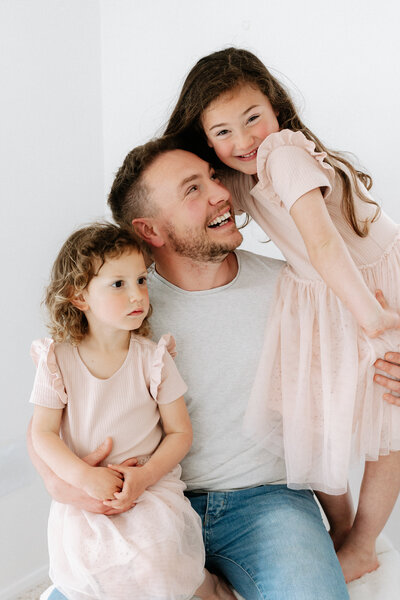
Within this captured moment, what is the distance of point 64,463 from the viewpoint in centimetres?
128

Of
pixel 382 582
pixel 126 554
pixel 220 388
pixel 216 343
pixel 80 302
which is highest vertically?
pixel 80 302

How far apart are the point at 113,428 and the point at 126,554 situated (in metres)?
0.27

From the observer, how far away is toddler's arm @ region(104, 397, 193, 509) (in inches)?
49.2

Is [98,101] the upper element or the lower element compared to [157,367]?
upper

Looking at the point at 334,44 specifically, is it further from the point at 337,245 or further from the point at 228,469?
the point at 228,469

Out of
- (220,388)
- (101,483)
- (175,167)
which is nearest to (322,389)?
(220,388)

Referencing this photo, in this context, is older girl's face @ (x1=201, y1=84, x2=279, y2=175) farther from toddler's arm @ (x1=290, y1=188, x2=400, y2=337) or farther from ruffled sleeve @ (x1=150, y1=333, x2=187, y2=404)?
ruffled sleeve @ (x1=150, y1=333, x2=187, y2=404)

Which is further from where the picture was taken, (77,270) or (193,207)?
(193,207)

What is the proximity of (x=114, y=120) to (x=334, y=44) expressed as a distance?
96cm

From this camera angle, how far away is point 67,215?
2357 millimetres

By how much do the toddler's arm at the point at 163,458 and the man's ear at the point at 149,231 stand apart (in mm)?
457

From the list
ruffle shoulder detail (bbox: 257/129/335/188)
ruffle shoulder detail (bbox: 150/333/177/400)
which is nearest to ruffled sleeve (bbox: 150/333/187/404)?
ruffle shoulder detail (bbox: 150/333/177/400)

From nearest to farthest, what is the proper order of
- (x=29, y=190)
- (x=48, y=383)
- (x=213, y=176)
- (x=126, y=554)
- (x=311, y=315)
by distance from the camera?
(x=126, y=554)
(x=48, y=383)
(x=311, y=315)
(x=213, y=176)
(x=29, y=190)

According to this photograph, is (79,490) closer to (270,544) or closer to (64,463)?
(64,463)
